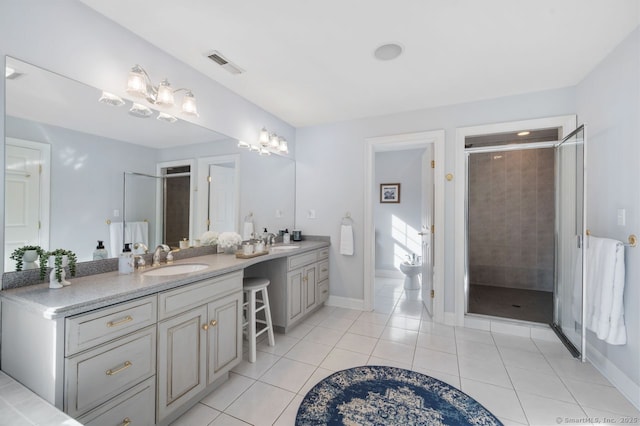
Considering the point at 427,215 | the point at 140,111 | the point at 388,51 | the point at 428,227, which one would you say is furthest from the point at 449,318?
A: the point at 140,111

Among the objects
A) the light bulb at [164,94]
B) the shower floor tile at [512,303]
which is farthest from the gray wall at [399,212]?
the light bulb at [164,94]

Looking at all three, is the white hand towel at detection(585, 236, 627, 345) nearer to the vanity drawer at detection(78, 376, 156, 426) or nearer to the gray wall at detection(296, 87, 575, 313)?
the gray wall at detection(296, 87, 575, 313)

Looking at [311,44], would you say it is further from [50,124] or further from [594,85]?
[594,85]

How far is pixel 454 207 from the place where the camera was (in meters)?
2.95

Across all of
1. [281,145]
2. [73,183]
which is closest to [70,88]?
[73,183]

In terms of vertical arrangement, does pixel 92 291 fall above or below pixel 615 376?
above

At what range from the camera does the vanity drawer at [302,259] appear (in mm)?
2779

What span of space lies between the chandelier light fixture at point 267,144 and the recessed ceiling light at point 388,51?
1463 millimetres

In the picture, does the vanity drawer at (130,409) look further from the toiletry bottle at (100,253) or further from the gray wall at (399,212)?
the gray wall at (399,212)

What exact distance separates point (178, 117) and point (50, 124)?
30.7 inches

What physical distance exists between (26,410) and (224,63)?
2289 mm

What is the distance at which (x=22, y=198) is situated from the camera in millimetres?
1376

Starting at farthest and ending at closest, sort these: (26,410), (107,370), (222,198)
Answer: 1. (222,198)
2. (107,370)
3. (26,410)

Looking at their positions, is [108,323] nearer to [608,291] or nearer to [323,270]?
[323,270]
